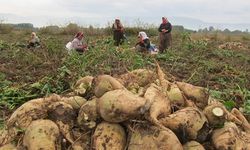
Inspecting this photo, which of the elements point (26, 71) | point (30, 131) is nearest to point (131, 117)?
point (30, 131)

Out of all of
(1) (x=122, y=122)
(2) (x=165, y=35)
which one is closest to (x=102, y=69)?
(1) (x=122, y=122)

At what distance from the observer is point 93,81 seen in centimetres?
417

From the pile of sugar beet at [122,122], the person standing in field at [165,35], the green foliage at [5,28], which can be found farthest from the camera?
the green foliage at [5,28]

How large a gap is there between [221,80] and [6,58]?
5.97 m

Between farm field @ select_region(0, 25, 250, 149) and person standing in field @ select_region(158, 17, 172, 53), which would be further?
person standing in field @ select_region(158, 17, 172, 53)

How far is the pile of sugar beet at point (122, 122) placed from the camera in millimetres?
3771

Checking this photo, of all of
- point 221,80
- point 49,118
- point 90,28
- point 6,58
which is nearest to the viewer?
point 49,118

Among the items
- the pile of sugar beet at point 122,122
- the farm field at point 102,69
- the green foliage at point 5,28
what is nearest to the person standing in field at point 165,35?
the farm field at point 102,69

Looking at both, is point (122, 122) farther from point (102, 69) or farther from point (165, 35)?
point (165, 35)

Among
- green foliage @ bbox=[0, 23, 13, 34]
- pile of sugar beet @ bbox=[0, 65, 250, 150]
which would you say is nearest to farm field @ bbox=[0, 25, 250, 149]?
pile of sugar beet @ bbox=[0, 65, 250, 150]

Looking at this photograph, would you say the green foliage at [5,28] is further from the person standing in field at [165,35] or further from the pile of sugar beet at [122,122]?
the pile of sugar beet at [122,122]

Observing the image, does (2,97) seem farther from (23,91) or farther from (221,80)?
(221,80)

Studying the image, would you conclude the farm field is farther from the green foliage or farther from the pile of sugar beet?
the green foliage

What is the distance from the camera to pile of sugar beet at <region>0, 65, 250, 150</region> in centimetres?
377
